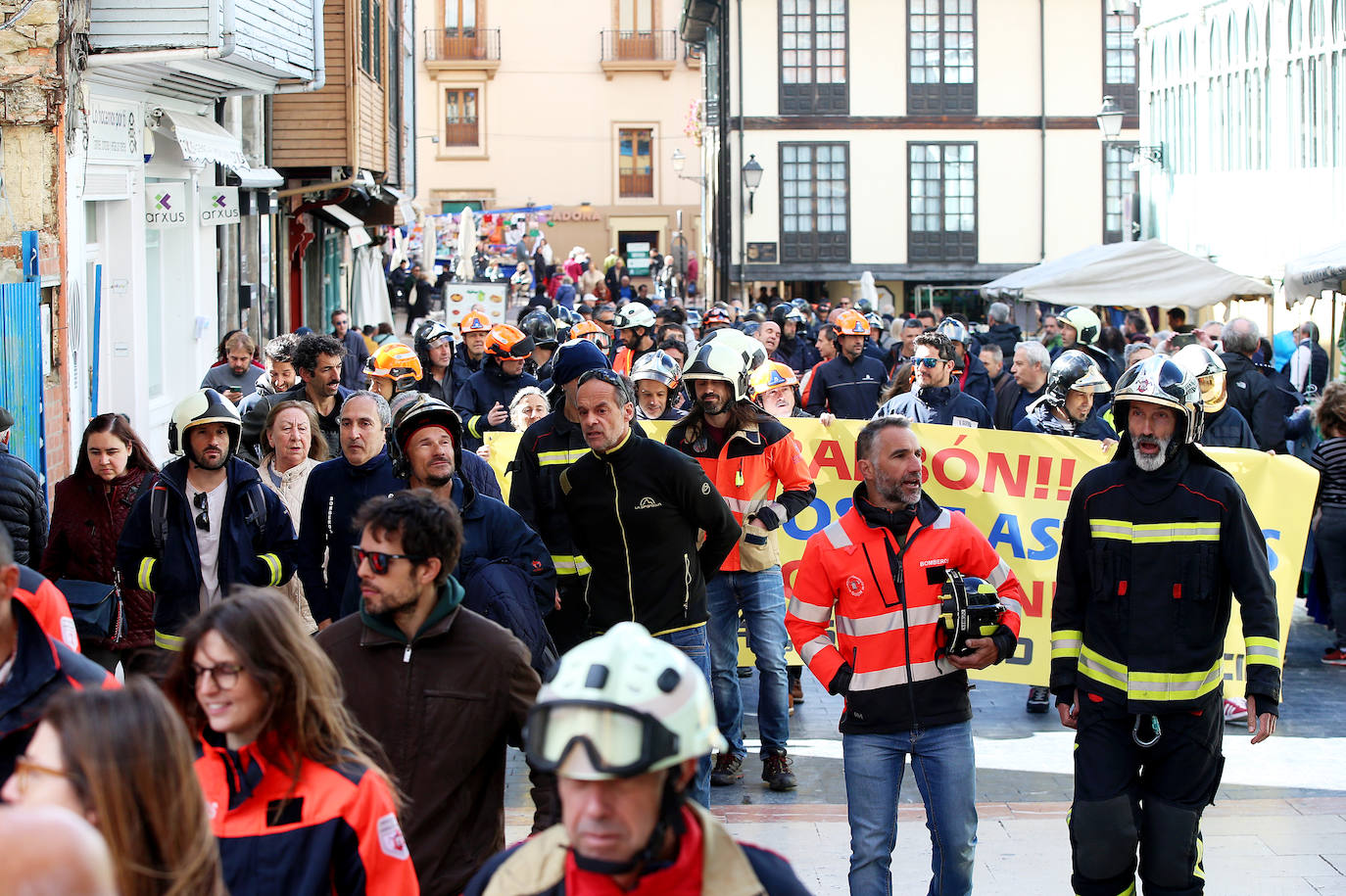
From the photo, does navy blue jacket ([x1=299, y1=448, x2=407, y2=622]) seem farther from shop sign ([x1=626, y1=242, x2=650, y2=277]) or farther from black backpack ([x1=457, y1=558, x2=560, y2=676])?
shop sign ([x1=626, y1=242, x2=650, y2=277])

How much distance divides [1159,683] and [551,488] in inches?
98.7

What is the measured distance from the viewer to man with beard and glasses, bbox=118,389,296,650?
6551mm

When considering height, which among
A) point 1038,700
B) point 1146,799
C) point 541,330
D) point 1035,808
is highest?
point 541,330

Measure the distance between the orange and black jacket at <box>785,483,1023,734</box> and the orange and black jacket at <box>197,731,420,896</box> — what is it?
7.53 ft

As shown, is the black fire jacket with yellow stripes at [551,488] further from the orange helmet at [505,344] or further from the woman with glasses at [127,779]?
the orange helmet at [505,344]

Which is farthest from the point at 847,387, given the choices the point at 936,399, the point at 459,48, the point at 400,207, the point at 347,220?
the point at 459,48

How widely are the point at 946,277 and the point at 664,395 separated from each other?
2917cm

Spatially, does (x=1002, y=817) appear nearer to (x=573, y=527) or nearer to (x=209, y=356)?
(x=573, y=527)

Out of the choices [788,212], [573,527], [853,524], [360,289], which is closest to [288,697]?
[853,524]

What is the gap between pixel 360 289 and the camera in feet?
93.3

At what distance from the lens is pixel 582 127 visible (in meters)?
63.7

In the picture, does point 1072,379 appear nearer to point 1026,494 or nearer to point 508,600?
point 1026,494

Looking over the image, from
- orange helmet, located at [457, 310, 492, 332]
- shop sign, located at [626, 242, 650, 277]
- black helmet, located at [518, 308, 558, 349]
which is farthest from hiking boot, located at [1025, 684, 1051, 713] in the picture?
shop sign, located at [626, 242, 650, 277]

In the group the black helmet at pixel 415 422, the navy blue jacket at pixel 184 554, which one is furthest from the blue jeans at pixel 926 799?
the navy blue jacket at pixel 184 554
